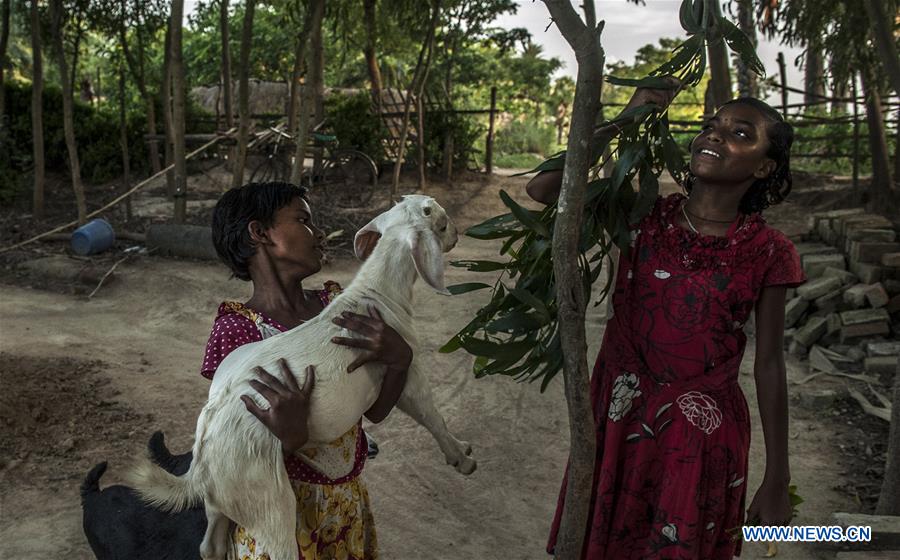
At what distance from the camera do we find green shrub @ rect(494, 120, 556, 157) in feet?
66.0

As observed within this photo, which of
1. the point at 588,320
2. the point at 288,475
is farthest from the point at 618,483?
the point at 588,320

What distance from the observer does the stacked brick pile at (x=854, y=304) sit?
6.08 meters

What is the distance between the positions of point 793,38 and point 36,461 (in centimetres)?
811

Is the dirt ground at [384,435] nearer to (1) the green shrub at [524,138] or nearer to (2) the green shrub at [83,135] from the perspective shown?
(2) the green shrub at [83,135]

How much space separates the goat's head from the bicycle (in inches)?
351

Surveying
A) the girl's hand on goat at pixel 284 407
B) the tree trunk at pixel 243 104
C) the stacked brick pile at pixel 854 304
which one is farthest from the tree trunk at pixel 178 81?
the girl's hand on goat at pixel 284 407

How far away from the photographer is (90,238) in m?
8.49

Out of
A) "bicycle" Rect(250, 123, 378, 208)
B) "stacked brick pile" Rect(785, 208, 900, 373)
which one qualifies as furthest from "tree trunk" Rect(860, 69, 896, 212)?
"bicycle" Rect(250, 123, 378, 208)

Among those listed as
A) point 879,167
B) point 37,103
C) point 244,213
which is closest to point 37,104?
point 37,103

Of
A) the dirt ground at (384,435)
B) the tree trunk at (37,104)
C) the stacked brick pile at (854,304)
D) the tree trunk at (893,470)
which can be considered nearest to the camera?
the tree trunk at (893,470)

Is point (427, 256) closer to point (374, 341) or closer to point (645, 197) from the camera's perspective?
point (374, 341)

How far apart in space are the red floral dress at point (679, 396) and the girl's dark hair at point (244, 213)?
37.1 inches

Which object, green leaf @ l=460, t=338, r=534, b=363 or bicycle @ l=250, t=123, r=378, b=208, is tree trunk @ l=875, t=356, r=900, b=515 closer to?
green leaf @ l=460, t=338, r=534, b=363

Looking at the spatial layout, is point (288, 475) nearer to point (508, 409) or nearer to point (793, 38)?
point (508, 409)
